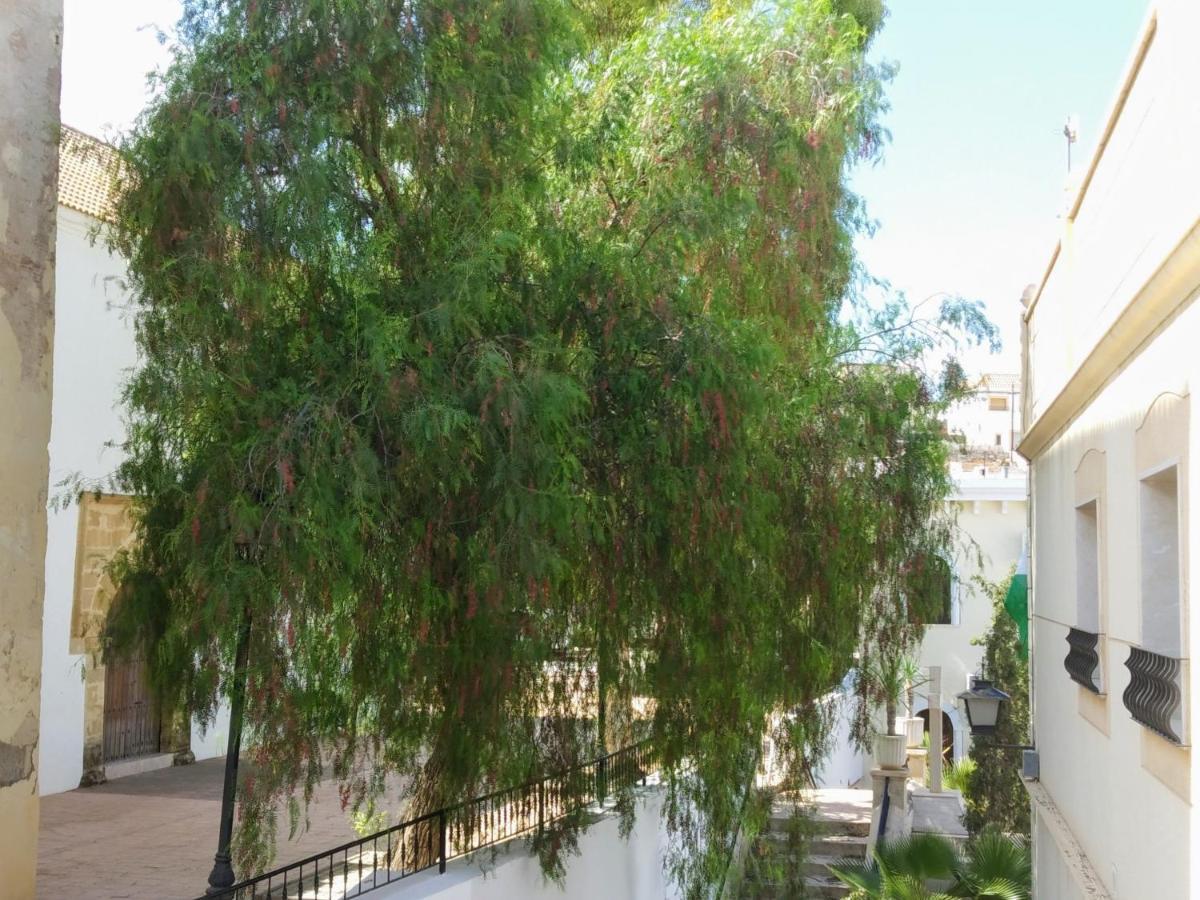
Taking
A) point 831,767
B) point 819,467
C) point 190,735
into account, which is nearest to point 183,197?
point 819,467

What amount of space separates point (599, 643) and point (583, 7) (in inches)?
180

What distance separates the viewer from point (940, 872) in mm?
11406

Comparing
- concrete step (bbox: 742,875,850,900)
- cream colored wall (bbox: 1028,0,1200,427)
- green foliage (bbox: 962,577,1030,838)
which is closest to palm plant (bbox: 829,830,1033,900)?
concrete step (bbox: 742,875,850,900)

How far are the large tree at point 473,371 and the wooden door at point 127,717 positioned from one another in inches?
289

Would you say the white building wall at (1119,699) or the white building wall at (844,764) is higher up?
the white building wall at (1119,699)

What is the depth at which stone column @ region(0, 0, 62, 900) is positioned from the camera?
6.72 meters

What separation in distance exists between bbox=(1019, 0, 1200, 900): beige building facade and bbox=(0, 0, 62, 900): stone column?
524cm

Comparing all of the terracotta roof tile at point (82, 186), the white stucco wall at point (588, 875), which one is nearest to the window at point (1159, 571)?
the white stucco wall at point (588, 875)

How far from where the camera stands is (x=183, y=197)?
6621mm

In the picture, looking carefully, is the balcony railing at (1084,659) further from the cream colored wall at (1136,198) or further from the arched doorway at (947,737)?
the arched doorway at (947,737)

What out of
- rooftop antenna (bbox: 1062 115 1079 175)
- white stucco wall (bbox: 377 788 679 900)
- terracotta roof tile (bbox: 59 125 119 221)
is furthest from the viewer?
terracotta roof tile (bbox: 59 125 119 221)

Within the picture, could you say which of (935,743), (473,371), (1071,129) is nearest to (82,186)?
(473,371)

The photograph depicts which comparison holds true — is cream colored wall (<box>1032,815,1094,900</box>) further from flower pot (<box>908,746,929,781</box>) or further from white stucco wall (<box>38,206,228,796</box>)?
flower pot (<box>908,746,929,781</box>)

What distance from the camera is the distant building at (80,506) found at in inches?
533
